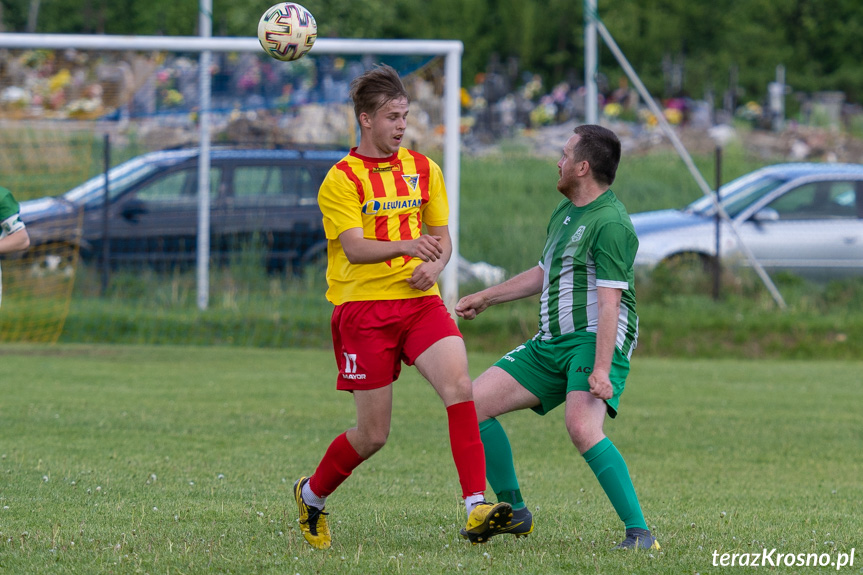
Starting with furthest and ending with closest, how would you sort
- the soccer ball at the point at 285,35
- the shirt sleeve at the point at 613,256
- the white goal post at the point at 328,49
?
the white goal post at the point at 328,49, the soccer ball at the point at 285,35, the shirt sleeve at the point at 613,256

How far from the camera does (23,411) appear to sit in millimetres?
8750

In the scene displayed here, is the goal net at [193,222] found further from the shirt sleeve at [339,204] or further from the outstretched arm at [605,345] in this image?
the outstretched arm at [605,345]

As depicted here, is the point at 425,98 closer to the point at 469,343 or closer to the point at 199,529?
the point at 469,343

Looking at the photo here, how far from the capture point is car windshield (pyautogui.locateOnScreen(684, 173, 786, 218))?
15.3 meters

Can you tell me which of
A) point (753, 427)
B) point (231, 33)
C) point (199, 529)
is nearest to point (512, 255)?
point (753, 427)

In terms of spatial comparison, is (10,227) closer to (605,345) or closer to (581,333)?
(581,333)

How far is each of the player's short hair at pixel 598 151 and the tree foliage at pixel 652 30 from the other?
36303 mm

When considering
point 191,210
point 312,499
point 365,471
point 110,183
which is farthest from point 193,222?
point 312,499

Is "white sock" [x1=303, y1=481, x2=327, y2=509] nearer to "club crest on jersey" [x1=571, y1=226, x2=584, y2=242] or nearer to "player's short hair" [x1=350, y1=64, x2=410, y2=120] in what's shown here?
"club crest on jersey" [x1=571, y1=226, x2=584, y2=242]

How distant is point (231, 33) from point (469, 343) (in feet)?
90.3

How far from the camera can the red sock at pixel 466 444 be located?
4688mm

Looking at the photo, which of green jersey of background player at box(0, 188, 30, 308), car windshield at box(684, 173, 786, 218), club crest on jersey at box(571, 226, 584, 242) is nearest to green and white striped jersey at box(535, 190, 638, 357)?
club crest on jersey at box(571, 226, 584, 242)

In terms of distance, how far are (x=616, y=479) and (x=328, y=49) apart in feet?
30.5

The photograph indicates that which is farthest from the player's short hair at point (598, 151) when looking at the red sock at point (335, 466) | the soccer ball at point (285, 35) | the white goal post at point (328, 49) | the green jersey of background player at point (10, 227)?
the white goal post at point (328, 49)
